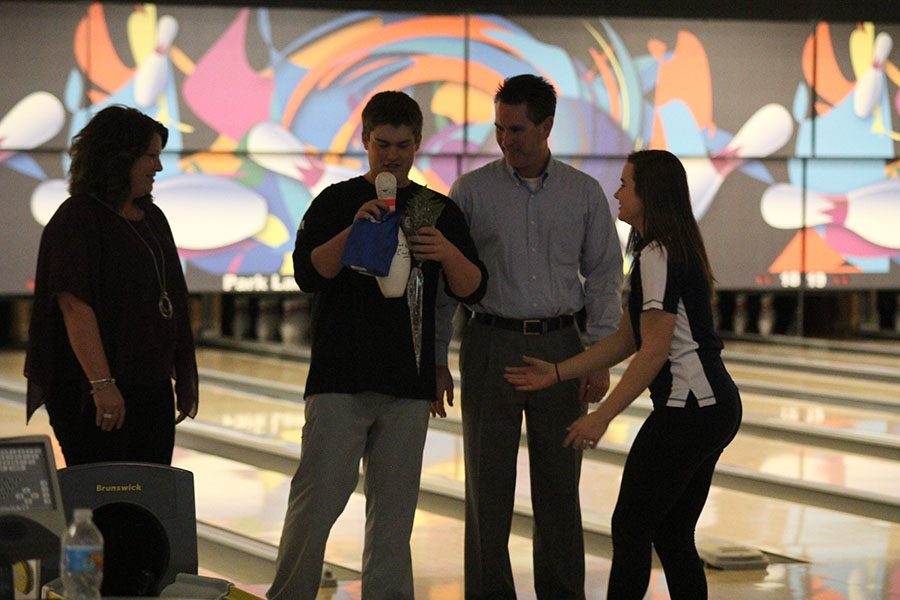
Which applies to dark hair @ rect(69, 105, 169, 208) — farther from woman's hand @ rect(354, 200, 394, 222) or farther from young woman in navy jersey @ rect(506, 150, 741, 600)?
young woman in navy jersey @ rect(506, 150, 741, 600)

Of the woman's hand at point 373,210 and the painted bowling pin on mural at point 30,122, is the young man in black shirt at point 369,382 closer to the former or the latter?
the woman's hand at point 373,210

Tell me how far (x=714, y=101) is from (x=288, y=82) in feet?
9.01

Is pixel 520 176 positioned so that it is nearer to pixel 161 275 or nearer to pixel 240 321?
pixel 161 275

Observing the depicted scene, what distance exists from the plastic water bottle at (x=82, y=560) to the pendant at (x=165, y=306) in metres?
1.02

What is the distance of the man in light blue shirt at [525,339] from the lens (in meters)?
3.36

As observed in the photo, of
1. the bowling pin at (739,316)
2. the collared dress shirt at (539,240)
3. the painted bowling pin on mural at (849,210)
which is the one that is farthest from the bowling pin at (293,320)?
the collared dress shirt at (539,240)

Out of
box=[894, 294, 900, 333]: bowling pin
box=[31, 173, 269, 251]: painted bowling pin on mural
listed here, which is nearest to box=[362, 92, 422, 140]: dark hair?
box=[31, 173, 269, 251]: painted bowling pin on mural

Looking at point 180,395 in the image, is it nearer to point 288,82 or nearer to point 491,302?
point 491,302

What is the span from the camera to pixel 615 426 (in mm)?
6680

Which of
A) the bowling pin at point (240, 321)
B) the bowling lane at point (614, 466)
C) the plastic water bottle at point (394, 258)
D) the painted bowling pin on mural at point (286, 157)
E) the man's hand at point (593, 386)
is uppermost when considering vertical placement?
the painted bowling pin on mural at point (286, 157)

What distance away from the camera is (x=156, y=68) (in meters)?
8.45

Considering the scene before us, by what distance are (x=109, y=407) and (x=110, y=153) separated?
52 centimetres

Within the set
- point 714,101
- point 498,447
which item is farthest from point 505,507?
point 714,101

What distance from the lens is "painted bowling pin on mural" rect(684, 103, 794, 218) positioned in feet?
30.8
